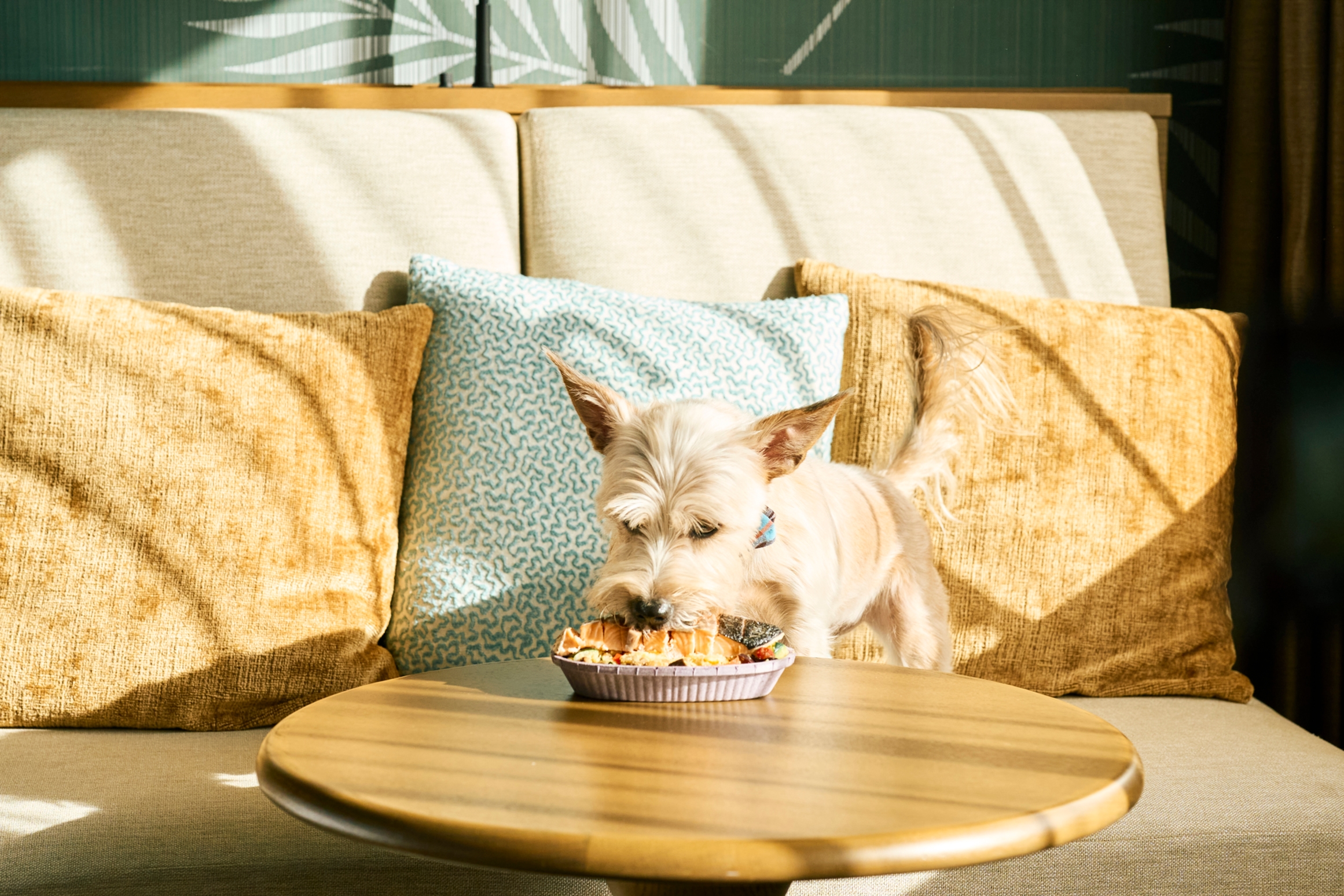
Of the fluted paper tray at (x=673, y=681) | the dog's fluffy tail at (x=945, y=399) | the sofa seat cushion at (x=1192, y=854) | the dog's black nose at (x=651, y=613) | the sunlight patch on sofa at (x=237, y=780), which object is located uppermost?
the dog's fluffy tail at (x=945, y=399)

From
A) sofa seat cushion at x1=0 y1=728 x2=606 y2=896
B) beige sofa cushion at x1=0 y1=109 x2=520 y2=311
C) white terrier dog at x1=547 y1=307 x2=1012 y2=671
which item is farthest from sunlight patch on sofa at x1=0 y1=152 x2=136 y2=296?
white terrier dog at x1=547 y1=307 x2=1012 y2=671

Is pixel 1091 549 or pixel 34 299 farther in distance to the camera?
pixel 1091 549

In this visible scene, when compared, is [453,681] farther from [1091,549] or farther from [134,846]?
[1091,549]

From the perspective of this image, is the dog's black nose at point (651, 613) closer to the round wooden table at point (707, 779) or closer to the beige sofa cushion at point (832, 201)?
the round wooden table at point (707, 779)

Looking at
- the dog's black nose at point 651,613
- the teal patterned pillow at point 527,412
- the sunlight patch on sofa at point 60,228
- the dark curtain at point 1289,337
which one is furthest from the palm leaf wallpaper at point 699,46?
the dog's black nose at point 651,613

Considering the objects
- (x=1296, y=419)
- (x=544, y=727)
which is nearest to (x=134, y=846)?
(x=544, y=727)

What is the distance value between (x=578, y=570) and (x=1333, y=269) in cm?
190

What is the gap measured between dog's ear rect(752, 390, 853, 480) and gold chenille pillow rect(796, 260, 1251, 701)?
20.8 inches

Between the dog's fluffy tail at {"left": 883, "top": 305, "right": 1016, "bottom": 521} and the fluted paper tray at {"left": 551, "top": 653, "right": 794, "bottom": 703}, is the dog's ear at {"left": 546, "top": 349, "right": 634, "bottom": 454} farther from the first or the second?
the dog's fluffy tail at {"left": 883, "top": 305, "right": 1016, "bottom": 521}

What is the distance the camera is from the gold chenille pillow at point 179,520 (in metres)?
1.68

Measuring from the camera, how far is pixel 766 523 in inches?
58.7

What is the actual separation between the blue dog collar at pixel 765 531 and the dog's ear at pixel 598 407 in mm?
239

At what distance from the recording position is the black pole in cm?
259

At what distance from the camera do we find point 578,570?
71.9 inches
